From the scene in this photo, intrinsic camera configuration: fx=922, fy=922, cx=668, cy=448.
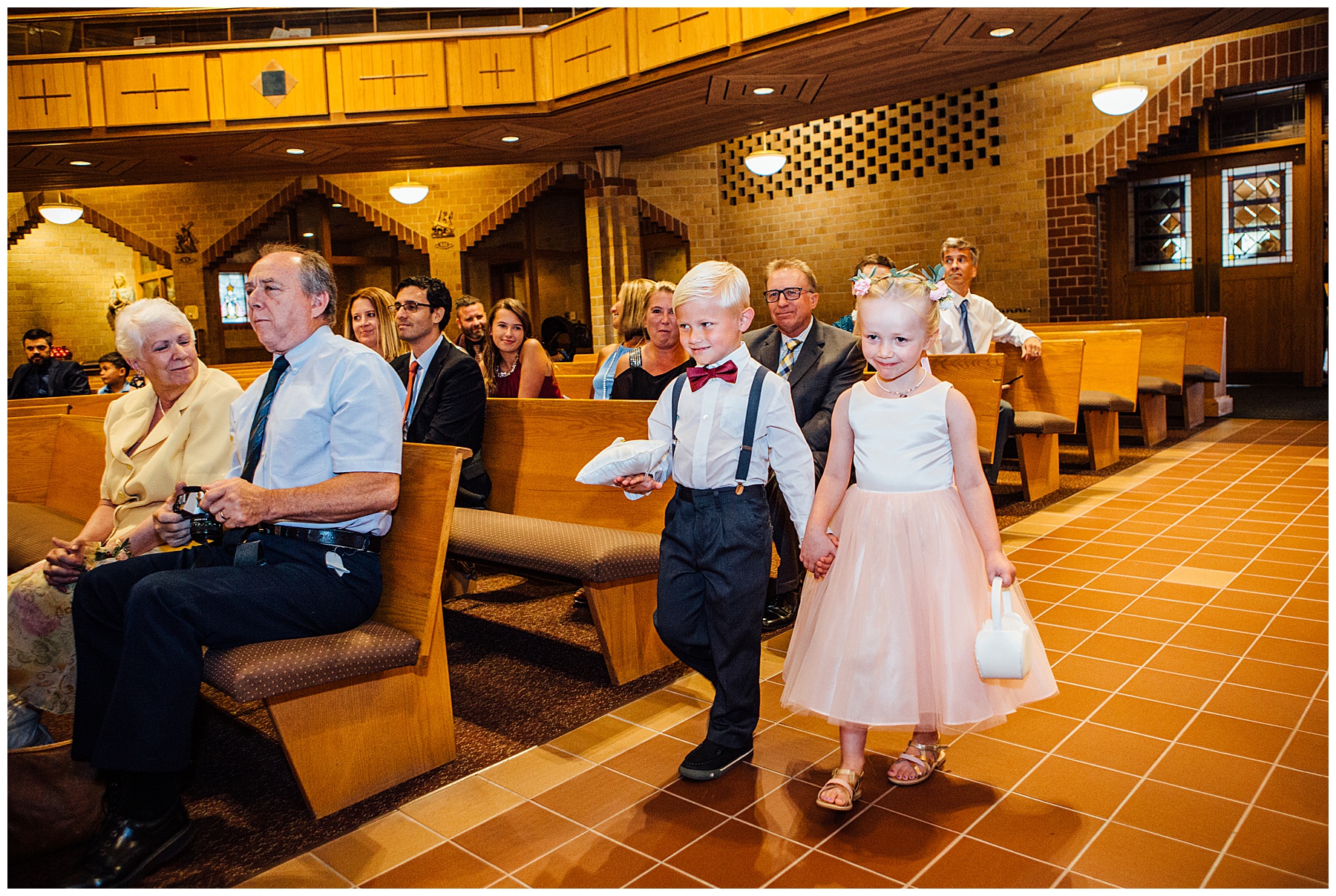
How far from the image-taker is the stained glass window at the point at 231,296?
13.9 m

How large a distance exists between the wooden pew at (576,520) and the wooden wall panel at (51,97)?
8030 millimetres

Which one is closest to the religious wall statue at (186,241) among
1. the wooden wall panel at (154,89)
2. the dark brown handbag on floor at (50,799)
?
the wooden wall panel at (154,89)

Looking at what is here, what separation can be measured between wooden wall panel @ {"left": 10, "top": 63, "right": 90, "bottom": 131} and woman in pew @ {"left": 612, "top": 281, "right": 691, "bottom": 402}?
842cm

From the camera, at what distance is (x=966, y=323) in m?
5.11

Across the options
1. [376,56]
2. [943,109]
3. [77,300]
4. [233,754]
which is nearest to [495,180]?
[376,56]

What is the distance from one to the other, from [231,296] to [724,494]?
13.8 metres

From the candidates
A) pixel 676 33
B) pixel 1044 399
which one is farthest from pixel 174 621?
pixel 676 33

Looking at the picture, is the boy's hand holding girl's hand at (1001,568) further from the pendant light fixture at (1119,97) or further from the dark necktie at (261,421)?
the pendant light fixture at (1119,97)

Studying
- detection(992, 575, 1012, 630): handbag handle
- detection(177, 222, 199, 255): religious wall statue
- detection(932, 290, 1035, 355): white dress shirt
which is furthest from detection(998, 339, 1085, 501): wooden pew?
detection(177, 222, 199, 255): religious wall statue

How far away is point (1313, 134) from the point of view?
9656mm

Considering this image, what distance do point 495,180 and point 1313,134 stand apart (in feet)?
32.4

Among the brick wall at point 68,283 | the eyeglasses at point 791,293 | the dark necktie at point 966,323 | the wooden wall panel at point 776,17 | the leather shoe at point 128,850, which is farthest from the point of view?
the brick wall at point 68,283

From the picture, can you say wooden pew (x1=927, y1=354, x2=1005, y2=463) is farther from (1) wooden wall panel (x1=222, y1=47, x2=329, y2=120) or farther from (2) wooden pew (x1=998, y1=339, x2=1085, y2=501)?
(1) wooden wall panel (x1=222, y1=47, x2=329, y2=120)

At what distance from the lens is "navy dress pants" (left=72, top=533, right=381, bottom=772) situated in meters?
1.96
